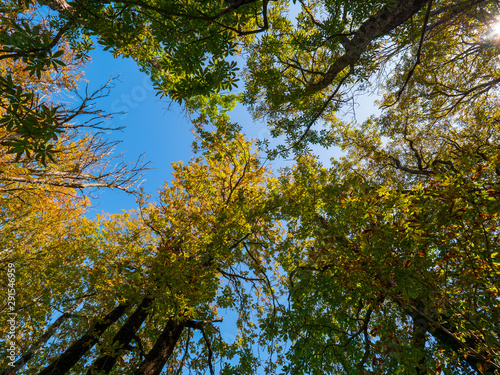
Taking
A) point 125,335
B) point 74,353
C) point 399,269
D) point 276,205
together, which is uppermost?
point 276,205

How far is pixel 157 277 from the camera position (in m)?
4.43

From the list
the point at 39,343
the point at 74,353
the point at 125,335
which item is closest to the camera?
the point at 74,353

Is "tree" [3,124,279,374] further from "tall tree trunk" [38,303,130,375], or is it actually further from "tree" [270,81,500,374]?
"tree" [270,81,500,374]

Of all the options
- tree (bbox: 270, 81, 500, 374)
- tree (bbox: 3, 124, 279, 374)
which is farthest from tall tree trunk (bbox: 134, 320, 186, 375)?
tree (bbox: 270, 81, 500, 374)

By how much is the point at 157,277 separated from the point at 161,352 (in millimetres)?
2616

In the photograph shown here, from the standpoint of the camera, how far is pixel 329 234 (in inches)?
166

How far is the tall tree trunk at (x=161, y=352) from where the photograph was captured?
5.07 m

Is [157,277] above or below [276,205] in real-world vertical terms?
below

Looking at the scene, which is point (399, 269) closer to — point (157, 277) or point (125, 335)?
point (157, 277)

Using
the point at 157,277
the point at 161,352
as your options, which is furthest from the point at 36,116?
the point at 161,352

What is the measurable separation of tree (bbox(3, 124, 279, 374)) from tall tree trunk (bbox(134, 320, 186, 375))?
2 centimetres

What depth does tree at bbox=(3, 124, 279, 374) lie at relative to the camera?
16.1ft

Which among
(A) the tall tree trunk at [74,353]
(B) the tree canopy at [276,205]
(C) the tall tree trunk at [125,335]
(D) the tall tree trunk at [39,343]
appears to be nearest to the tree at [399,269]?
(B) the tree canopy at [276,205]
